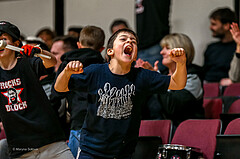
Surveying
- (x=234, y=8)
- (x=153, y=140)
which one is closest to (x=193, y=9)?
(x=234, y=8)

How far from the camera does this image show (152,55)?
5.09 metres

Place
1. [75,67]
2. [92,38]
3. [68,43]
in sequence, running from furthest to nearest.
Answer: [68,43] < [92,38] < [75,67]

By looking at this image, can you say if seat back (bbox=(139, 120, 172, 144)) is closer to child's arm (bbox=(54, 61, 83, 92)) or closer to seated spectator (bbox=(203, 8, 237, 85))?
child's arm (bbox=(54, 61, 83, 92))

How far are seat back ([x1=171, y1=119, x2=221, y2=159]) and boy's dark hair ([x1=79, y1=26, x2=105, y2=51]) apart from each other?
1.04m

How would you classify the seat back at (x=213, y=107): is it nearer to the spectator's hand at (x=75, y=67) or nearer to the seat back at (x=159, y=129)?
the seat back at (x=159, y=129)

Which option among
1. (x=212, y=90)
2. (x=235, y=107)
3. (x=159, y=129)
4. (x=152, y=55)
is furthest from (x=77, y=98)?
(x=212, y=90)

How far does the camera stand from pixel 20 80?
3.12m

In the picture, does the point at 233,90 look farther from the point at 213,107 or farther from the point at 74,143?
the point at 74,143

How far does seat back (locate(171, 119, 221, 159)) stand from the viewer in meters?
3.31

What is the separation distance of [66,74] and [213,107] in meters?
2.29

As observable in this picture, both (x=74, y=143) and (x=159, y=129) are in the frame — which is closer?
(x=74, y=143)

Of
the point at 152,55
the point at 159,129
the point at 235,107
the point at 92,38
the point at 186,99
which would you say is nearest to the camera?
the point at 92,38

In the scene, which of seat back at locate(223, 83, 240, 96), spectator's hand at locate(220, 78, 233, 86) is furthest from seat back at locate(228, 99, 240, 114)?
spectator's hand at locate(220, 78, 233, 86)

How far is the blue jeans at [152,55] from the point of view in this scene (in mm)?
5012
